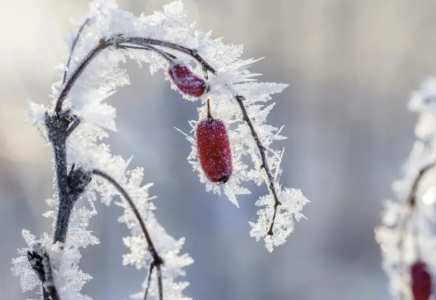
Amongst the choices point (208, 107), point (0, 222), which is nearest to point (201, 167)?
point (208, 107)

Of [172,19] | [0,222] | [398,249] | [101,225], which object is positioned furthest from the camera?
[101,225]

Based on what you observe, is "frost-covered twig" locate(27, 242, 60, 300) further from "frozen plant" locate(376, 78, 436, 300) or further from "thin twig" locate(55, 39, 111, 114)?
"frozen plant" locate(376, 78, 436, 300)

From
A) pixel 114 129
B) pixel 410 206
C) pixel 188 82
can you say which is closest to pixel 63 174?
pixel 114 129

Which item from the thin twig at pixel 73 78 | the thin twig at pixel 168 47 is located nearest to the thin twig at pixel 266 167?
the thin twig at pixel 168 47

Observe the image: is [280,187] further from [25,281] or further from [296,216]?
[25,281]

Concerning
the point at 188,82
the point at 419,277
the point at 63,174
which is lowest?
the point at 419,277

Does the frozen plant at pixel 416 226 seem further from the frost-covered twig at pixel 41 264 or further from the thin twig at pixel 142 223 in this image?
the frost-covered twig at pixel 41 264

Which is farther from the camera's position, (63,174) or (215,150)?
(215,150)

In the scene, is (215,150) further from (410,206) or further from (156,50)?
(410,206)

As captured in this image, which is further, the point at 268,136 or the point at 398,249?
the point at 268,136
